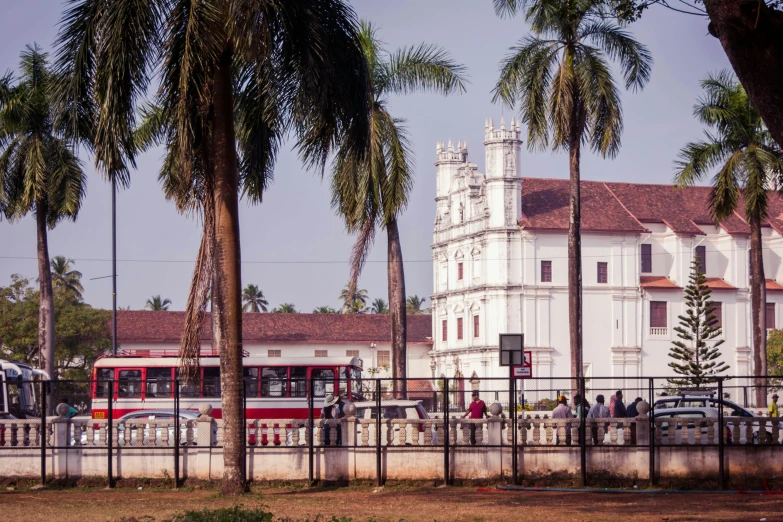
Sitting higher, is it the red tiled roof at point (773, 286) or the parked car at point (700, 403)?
the red tiled roof at point (773, 286)

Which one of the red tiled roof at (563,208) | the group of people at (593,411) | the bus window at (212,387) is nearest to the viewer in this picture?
the group of people at (593,411)

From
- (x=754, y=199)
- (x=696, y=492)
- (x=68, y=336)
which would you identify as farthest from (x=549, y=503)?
(x=68, y=336)

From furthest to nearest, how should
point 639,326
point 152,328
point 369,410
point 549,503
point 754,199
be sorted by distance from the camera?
1. point 152,328
2. point 639,326
3. point 754,199
4. point 369,410
5. point 549,503

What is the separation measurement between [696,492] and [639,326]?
60631 mm

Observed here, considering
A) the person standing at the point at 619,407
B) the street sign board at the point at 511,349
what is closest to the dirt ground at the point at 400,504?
the street sign board at the point at 511,349

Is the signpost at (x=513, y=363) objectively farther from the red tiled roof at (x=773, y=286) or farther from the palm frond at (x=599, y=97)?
the red tiled roof at (x=773, y=286)

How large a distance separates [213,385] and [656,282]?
174 ft

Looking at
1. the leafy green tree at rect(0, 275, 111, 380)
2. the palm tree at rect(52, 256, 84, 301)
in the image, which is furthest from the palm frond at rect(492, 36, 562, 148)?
the palm tree at rect(52, 256, 84, 301)

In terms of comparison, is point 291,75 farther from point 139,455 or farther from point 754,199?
point 754,199

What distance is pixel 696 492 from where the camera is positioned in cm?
1917

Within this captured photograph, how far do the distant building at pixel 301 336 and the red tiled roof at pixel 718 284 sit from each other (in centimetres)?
2372

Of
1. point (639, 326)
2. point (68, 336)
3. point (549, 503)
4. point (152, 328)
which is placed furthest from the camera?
point (152, 328)

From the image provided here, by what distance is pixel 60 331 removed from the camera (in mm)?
70125

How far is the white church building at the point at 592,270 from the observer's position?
77438 millimetres
